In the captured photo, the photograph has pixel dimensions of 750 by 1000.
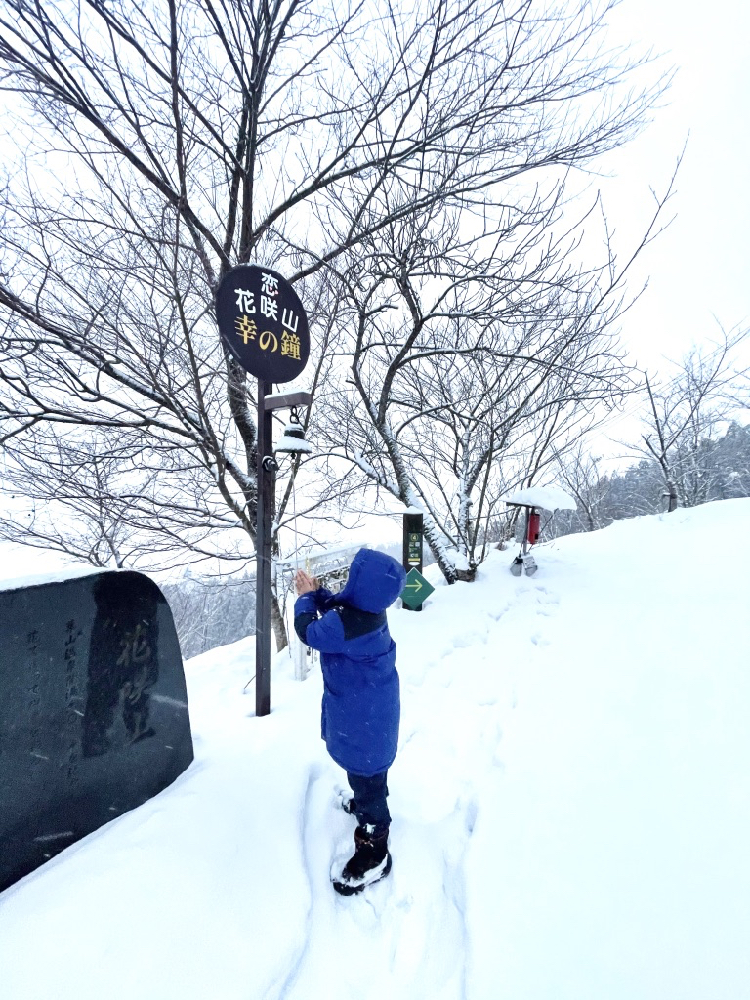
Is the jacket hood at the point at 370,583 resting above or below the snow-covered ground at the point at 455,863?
above

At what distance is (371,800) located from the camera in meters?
2.15

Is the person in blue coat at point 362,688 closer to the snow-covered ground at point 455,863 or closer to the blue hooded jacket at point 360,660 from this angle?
the blue hooded jacket at point 360,660

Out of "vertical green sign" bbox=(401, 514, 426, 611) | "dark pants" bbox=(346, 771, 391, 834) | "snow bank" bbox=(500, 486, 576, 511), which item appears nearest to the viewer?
"dark pants" bbox=(346, 771, 391, 834)

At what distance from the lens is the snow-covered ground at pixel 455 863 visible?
1604 millimetres

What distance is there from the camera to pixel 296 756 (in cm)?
280

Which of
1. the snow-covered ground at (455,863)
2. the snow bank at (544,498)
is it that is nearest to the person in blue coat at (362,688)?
the snow-covered ground at (455,863)

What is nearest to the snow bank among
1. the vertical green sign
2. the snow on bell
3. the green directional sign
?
the vertical green sign

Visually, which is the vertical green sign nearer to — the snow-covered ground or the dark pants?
the snow-covered ground

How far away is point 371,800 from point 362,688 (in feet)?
2.05

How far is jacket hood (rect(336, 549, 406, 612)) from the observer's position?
1.94 m

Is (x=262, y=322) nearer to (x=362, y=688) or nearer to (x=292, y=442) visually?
(x=292, y=442)

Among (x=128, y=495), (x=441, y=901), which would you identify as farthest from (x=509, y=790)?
(x=128, y=495)

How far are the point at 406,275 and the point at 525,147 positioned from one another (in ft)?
5.59

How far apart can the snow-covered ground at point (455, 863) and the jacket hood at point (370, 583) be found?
1399 mm
